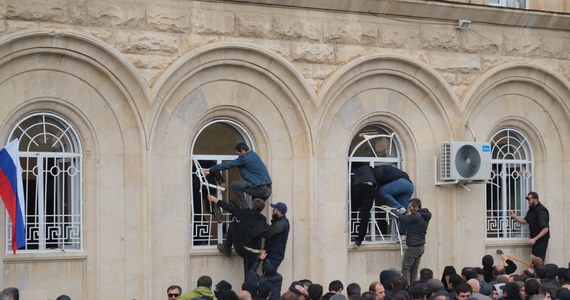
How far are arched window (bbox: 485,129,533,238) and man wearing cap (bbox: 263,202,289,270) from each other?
4.57 metres

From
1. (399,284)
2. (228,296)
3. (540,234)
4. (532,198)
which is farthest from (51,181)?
(540,234)

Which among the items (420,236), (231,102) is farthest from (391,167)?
(231,102)

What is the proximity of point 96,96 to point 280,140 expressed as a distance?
10.4 ft

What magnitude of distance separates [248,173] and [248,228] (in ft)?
2.85

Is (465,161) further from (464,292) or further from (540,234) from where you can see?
(464,292)

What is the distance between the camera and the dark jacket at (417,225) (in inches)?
877

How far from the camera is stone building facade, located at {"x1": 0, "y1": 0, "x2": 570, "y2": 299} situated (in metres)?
20.2

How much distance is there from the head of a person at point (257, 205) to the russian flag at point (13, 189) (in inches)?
137

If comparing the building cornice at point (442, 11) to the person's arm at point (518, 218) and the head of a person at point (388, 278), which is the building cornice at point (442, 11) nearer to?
the person's arm at point (518, 218)

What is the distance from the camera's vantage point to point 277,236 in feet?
69.7

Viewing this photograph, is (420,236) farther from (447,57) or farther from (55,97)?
(55,97)

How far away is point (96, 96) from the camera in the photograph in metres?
20.5

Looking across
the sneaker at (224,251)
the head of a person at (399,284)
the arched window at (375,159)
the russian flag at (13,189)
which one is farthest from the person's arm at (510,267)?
the russian flag at (13,189)

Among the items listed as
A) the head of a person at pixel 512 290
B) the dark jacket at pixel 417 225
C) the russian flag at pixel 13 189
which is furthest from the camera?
the dark jacket at pixel 417 225
